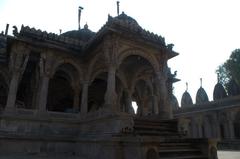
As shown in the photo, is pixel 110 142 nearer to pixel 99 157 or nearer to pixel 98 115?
pixel 99 157

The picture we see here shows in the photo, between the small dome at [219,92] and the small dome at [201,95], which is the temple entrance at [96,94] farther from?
the small dome at [201,95]

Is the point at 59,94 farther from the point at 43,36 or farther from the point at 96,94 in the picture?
the point at 43,36

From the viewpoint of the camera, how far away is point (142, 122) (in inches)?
387

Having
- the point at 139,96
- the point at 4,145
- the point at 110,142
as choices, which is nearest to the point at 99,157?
the point at 110,142

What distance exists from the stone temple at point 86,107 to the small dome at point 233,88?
72.7 ft

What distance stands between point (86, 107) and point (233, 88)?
2788 cm

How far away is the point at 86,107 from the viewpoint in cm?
1349

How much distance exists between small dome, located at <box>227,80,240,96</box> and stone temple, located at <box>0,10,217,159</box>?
22153 mm

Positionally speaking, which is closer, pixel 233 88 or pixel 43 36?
pixel 43 36

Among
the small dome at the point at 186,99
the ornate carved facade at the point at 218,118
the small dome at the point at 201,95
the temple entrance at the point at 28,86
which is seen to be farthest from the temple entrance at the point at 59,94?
the small dome at the point at 186,99

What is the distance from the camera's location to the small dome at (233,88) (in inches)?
1271

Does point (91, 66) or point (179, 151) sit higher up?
point (91, 66)

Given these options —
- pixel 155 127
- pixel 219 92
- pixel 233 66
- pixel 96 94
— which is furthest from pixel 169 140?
pixel 219 92

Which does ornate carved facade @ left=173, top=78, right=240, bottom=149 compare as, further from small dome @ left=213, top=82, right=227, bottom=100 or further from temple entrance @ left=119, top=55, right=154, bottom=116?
temple entrance @ left=119, top=55, right=154, bottom=116
